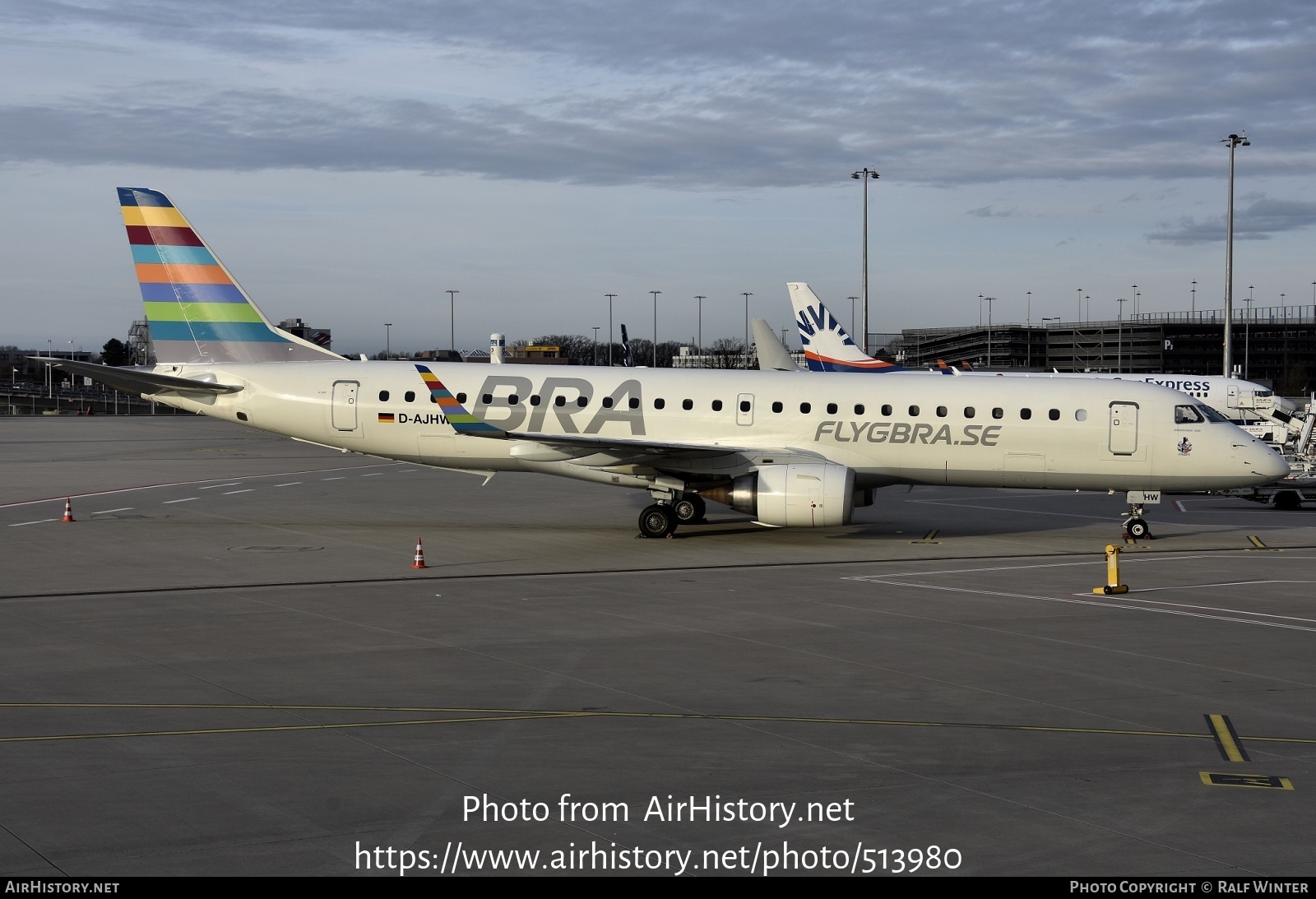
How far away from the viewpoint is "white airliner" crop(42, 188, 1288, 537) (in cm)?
2680

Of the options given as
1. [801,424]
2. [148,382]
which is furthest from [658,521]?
[148,382]

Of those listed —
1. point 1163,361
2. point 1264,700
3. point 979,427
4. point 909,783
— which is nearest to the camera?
point 909,783

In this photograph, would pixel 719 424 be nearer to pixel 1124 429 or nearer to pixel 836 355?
pixel 1124 429

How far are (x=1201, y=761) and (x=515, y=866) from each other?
6.37 m

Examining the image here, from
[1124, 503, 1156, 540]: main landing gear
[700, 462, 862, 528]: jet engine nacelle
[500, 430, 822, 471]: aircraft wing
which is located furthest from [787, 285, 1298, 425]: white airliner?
[700, 462, 862, 528]: jet engine nacelle

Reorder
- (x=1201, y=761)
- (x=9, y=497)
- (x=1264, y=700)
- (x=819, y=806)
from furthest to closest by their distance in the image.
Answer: (x=9, y=497)
(x=1264, y=700)
(x=1201, y=761)
(x=819, y=806)

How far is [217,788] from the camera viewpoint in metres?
9.76

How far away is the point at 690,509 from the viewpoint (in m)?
28.3

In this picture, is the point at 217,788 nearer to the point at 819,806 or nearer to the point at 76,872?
the point at 76,872

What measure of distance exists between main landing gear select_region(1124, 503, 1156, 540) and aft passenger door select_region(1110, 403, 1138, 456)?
1.48m

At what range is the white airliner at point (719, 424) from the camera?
26.8 meters

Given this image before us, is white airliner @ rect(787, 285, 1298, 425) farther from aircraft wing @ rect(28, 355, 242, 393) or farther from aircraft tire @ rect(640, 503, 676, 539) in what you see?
aircraft wing @ rect(28, 355, 242, 393)
